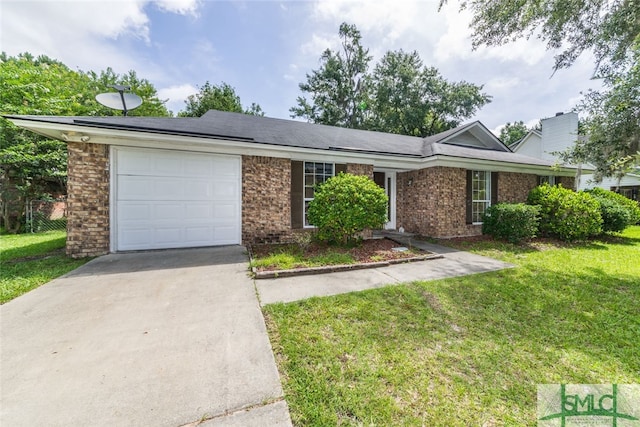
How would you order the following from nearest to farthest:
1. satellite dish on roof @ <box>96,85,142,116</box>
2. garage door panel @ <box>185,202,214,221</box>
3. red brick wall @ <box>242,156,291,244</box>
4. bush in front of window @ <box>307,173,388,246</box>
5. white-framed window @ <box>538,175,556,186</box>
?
bush in front of window @ <box>307,173,388,246</box> → garage door panel @ <box>185,202,214,221</box> → red brick wall @ <box>242,156,291,244</box> → satellite dish on roof @ <box>96,85,142,116</box> → white-framed window @ <box>538,175,556,186</box>

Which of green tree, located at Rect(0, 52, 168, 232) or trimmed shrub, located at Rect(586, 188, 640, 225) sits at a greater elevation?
green tree, located at Rect(0, 52, 168, 232)

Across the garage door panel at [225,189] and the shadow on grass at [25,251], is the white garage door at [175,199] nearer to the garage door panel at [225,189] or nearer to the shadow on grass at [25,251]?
the garage door panel at [225,189]

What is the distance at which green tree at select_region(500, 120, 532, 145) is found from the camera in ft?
126

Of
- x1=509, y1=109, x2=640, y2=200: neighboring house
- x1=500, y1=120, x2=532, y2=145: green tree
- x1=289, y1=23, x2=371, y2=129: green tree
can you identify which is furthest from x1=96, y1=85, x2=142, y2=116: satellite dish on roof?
x1=500, y1=120, x2=532, y2=145: green tree

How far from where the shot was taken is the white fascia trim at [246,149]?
5.33 metres

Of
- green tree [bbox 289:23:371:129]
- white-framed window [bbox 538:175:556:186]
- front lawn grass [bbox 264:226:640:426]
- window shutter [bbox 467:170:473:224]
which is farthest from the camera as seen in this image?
green tree [bbox 289:23:371:129]

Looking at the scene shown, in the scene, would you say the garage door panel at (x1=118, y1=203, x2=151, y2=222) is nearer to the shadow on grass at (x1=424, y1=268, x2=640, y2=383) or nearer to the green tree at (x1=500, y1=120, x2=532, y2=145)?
the shadow on grass at (x1=424, y1=268, x2=640, y2=383)

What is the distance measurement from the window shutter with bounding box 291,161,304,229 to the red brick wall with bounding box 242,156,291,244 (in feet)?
0.64

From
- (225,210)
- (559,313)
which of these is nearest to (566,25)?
(559,313)

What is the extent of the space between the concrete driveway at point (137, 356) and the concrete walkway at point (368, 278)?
39cm

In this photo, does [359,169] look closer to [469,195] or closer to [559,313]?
[469,195]

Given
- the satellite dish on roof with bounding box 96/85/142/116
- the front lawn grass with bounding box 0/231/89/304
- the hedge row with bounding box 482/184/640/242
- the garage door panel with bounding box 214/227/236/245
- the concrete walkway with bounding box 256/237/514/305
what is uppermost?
the satellite dish on roof with bounding box 96/85/142/116

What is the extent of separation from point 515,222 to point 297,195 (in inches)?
276

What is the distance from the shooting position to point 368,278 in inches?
180
